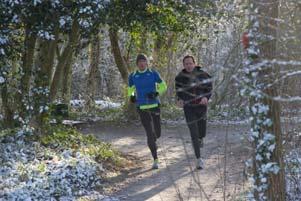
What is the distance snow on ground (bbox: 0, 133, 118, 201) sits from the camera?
851cm

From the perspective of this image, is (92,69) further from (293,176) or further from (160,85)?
(293,176)

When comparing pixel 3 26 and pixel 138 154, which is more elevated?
pixel 3 26

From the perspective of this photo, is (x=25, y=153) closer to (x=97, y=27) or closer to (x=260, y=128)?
(x=97, y=27)

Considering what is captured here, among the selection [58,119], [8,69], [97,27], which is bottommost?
[58,119]

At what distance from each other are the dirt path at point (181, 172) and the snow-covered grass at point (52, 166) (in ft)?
1.88

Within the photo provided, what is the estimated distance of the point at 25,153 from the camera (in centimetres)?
1038

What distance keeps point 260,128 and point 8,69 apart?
614 centimetres

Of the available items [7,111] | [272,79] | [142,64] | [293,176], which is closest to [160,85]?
[142,64]

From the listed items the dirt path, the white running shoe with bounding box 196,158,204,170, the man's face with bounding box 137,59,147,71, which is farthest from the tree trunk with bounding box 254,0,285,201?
the man's face with bounding box 137,59,147,71

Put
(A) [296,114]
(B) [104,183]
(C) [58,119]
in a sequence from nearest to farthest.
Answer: (A) [296,114] < (B) [104,183] < (C) [58,119]

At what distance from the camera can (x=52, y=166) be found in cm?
963

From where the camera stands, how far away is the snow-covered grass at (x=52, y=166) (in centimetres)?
859

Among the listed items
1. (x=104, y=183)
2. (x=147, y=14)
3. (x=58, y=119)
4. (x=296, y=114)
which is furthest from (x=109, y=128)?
(x=296, y=114)

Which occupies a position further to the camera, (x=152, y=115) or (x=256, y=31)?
(x=152, y=115)
